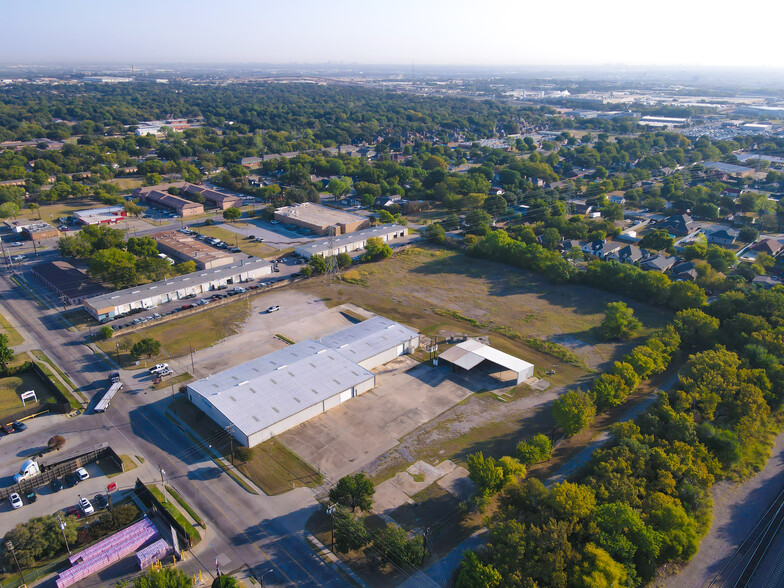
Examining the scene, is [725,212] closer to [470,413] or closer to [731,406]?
[731,406]

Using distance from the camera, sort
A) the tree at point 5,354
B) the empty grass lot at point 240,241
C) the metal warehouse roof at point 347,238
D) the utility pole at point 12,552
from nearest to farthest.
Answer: the utility pole at point 12,552 → the tree at point 5,354 → the metal warehouse roof at point 347,238 → the empty grass lot at point 240,241

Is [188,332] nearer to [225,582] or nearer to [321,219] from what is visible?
[225,582]

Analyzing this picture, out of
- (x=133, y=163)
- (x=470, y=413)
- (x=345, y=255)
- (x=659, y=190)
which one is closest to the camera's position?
(x=470, y=413)

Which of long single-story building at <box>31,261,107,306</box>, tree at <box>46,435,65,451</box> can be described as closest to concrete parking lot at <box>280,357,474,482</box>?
tree at <box>46,435,65,451</box>

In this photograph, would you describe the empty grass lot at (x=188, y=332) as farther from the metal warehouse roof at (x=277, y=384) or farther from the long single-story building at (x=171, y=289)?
the metal warehouse roof at (x=277, y=384)


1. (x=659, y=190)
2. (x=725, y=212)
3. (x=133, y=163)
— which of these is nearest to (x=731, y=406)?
(x=725, y=212)

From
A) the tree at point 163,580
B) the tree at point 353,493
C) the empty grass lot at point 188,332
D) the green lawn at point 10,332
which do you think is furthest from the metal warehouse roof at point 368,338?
the green lawn at point 10,332

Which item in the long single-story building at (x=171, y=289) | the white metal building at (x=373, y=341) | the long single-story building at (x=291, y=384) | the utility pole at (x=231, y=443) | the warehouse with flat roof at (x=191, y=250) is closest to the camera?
the utility pole at (x=231, y=443)
